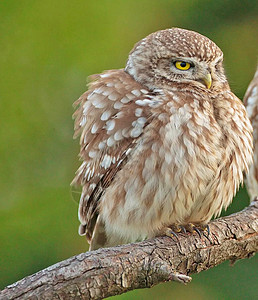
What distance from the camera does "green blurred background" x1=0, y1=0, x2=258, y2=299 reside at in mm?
7156

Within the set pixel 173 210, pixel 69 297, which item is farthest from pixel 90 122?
pixel 69 297

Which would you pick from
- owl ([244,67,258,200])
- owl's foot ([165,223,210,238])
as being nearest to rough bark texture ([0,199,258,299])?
owl's foot ([165,223,210,238])

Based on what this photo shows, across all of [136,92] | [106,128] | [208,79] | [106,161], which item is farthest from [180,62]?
[106,161]

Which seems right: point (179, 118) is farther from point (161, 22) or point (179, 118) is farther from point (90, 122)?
point (161, 22)

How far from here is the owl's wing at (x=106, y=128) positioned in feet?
14.7

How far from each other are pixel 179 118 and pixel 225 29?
3.60m

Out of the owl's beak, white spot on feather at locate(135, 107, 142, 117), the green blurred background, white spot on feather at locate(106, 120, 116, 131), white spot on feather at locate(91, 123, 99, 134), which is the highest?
the owl's beak

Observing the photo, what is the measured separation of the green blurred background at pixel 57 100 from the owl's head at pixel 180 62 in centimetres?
261

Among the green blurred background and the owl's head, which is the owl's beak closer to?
the owl's head

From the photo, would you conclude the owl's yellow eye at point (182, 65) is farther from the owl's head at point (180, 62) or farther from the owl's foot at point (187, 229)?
the owl's foot at point (187, 229)

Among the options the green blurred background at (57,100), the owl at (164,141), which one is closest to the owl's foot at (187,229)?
the owl at (164,141)

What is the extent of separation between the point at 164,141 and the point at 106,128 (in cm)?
38

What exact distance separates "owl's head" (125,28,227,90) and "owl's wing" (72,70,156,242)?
103 mm

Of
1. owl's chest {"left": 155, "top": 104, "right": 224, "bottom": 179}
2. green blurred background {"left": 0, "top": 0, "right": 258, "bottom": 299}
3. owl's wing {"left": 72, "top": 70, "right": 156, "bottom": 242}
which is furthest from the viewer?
green blurred background {"left": 0, "top": 0, "right": 258, "bottom": 299}
